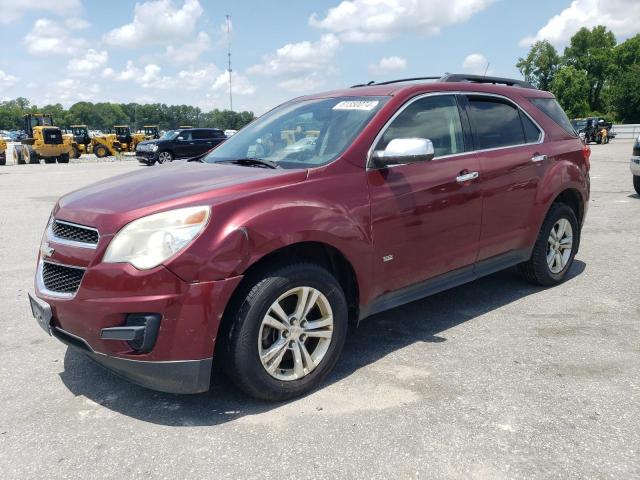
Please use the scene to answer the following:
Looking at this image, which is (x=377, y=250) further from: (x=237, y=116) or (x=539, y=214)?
(x=237, y=116)

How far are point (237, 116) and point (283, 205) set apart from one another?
95.7 m

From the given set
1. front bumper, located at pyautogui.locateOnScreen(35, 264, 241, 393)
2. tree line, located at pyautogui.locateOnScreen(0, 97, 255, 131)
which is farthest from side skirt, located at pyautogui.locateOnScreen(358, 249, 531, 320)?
tree line, located at pyautogui.locateOnScreen(0, 97, 255, 131)

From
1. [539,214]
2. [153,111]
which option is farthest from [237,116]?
[539,214]

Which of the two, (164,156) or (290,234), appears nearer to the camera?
(290,234)

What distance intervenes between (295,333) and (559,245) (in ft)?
10.2

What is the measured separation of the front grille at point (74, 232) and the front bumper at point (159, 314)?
0.65 ft

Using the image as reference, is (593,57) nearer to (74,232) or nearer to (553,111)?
(553,111)

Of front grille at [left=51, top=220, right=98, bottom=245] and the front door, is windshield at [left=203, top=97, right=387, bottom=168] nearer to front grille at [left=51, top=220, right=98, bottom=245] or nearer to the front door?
the front door

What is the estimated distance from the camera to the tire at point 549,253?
4758mm

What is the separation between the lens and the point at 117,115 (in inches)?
5738

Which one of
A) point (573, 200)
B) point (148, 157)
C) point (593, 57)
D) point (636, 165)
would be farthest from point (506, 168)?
point (593, 57)

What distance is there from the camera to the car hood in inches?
107

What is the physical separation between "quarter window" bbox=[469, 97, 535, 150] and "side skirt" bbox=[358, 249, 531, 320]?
2.99 feet

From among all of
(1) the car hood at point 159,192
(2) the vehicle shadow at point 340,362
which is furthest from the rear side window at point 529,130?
(1) the car hood at point 159,192
